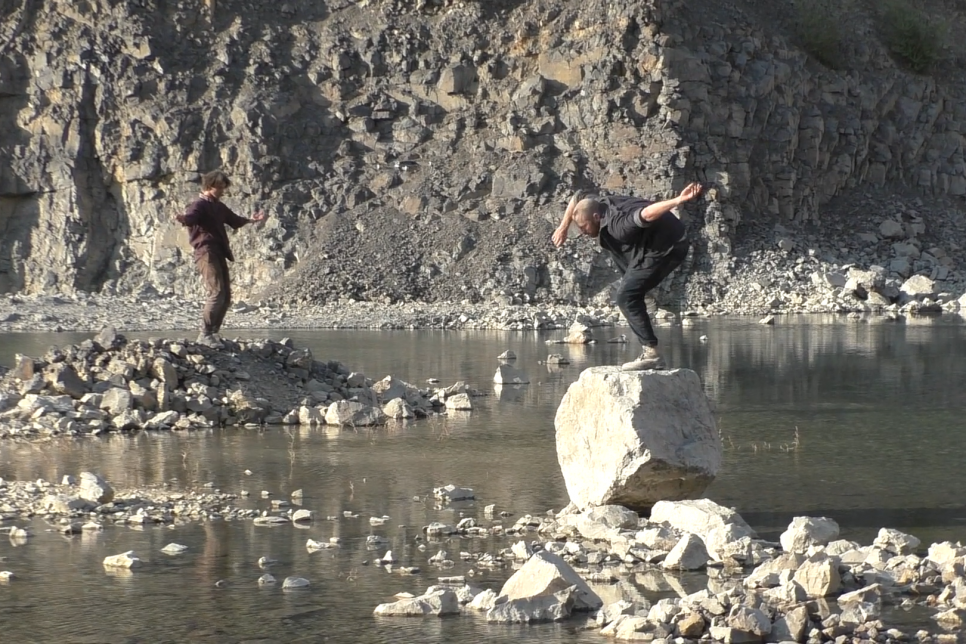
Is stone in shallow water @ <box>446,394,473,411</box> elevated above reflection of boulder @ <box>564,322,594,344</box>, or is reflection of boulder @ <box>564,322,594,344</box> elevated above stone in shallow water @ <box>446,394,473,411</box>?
reflection of boulder @ <box>564,322,594,344</box>

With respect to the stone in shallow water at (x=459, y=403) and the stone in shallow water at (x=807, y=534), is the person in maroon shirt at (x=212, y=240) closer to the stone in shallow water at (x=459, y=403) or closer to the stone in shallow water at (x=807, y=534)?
the stone in shallow water at (x=459, y=403)

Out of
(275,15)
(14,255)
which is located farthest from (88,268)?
(275,15)

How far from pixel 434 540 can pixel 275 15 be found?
4494 cm

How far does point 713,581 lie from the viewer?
293 inches

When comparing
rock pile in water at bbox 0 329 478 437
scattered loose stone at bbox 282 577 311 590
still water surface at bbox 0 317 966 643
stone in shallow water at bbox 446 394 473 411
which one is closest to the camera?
still water surface at bbox 0 317 966 643

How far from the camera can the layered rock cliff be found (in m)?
45.8

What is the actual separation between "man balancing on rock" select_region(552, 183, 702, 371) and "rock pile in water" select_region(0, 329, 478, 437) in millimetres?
4974

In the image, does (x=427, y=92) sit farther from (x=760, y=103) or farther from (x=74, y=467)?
(x=74, y=467)

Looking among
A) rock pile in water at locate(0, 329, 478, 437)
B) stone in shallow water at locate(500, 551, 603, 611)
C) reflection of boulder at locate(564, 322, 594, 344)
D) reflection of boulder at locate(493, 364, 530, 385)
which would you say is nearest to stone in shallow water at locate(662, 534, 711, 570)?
stone in shallow water at locate(500, 551, 603, 611)

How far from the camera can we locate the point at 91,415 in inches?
545

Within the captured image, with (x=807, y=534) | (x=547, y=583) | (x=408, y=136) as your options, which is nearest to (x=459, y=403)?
(x=807, y=534)

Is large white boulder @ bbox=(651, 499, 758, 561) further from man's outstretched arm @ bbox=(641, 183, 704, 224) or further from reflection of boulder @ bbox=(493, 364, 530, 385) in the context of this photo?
reflection of boulder @ bbox=(493, 364, 530, 385)

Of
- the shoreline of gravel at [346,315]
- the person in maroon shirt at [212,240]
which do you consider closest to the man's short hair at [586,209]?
the person in maroon shirt at [212,240]

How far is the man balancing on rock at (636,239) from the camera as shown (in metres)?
9.53
